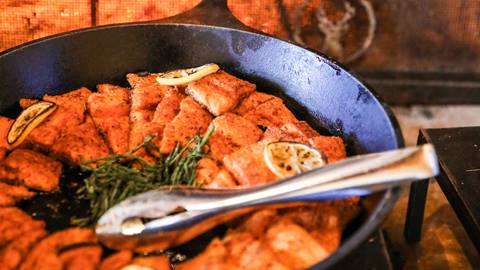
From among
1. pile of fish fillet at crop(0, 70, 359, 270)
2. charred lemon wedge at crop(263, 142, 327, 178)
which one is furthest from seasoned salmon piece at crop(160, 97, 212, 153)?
charred lemon wedge at crop(263, 142, 327, 178)

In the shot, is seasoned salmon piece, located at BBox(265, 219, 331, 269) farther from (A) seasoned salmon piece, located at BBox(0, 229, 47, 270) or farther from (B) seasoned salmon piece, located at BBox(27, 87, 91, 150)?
(B) seasoned salmon piece, located at BBox(27, 87, 91, 150)

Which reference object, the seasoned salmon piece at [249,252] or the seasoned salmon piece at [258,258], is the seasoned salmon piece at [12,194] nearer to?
the seasoned salmon piece at [249,252]

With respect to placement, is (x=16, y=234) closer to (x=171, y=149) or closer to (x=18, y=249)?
(x=18, y=249)

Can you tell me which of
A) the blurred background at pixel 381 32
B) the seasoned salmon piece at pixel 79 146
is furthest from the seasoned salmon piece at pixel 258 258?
the blurred background at pixel 381 32

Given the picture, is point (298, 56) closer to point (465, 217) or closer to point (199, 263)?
point (465, 217)

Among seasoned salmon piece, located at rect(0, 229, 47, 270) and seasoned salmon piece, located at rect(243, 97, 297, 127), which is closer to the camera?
seasoned salmon piece, located at rect(0, 229, 47, 270)
